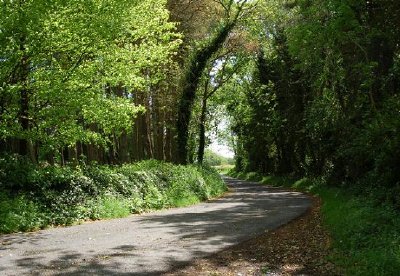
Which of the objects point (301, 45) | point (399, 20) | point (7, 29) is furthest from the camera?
point (301, 45)

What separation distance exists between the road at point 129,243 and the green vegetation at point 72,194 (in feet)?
2.37

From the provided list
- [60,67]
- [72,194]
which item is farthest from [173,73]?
[72,194]

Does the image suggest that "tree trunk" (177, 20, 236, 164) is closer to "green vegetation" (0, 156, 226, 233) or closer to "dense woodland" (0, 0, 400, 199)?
"dense woodland" (0, 0, 400, 199)

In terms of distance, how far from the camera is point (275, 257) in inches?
344

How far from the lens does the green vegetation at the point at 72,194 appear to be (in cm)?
1215

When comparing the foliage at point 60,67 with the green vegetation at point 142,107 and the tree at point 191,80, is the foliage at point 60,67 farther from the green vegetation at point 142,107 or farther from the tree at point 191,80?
the tree at point 191,80

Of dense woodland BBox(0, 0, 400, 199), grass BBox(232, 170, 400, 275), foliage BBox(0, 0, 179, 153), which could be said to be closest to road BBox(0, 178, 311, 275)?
grass BBox(232, 170, 400, 275)

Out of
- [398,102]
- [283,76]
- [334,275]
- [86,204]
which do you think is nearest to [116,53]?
[86,204]

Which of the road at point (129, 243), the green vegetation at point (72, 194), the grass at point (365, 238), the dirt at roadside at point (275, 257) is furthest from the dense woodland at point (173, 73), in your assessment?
the road at point (129, 243)

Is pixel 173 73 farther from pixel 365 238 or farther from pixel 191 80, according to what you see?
pixel 365 238

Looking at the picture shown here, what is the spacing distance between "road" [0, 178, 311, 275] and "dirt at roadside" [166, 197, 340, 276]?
1.15ft

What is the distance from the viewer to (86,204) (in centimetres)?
→ 1417

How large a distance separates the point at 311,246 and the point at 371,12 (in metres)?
11.1

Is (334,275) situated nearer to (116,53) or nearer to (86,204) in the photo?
(86,204)
